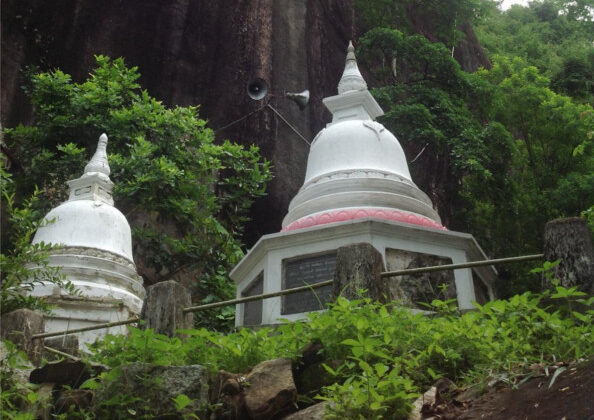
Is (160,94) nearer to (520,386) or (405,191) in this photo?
(405,191)

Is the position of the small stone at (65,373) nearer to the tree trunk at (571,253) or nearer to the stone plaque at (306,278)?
the stone plaque at (306,278)

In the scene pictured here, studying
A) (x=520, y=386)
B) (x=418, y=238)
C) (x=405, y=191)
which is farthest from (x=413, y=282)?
(x=520, y=386)

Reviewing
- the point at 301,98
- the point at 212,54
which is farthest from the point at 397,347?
the point at 212,54

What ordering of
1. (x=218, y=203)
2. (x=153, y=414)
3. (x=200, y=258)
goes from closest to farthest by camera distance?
(x=153, y=414) → (x=200, y=258) → (x=218, y=203)

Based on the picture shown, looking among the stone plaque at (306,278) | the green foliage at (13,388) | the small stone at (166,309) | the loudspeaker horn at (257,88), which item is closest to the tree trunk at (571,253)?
the small stone at (166,309)

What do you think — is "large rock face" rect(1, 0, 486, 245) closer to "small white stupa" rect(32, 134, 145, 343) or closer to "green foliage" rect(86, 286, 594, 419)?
"small white stupa" rect(32, 134, 145, 343)

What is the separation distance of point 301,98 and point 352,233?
11789 mm

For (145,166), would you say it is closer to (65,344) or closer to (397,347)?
(65,344)

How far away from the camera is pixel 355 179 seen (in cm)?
1005

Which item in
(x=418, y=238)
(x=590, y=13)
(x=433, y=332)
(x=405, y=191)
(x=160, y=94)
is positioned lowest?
(x=433, y=332)

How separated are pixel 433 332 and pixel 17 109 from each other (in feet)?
47.7

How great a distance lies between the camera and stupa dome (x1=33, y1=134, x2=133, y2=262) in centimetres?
1003

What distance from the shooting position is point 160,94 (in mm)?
19062

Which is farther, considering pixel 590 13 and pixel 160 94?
pixel 590 13
